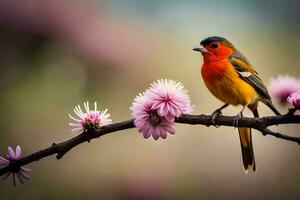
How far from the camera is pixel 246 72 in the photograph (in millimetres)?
656

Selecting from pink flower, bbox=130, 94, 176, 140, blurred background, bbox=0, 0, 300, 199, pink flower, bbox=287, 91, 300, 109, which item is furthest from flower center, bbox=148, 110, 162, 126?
blurred background, bbox=0, 0, 300, 199

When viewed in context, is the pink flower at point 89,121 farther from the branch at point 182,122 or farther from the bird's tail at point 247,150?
the bird's tail at point 247,150

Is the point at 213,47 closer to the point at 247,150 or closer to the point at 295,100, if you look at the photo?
the point at 247,150

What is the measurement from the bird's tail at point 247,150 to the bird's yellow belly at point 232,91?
0.14 ft

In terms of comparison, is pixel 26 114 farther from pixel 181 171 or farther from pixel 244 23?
pixel 244 23

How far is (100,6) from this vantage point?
51.4 inches

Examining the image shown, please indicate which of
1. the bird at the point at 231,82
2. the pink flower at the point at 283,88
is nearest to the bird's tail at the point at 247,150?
the bird at the point at 231,82

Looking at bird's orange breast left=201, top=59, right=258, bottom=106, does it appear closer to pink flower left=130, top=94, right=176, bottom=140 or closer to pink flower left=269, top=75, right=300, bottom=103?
pink flower left=269, top=75, right=300, bottom=103

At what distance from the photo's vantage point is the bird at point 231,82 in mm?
601

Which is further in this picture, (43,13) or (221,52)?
(43,13)

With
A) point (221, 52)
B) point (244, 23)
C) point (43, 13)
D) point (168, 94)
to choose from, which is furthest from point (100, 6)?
point (168, 94)

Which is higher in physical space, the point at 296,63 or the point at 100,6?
the point at 100,6

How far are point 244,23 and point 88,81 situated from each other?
39 centimetres

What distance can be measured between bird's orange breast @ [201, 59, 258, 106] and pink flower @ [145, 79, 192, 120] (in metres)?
0.18
